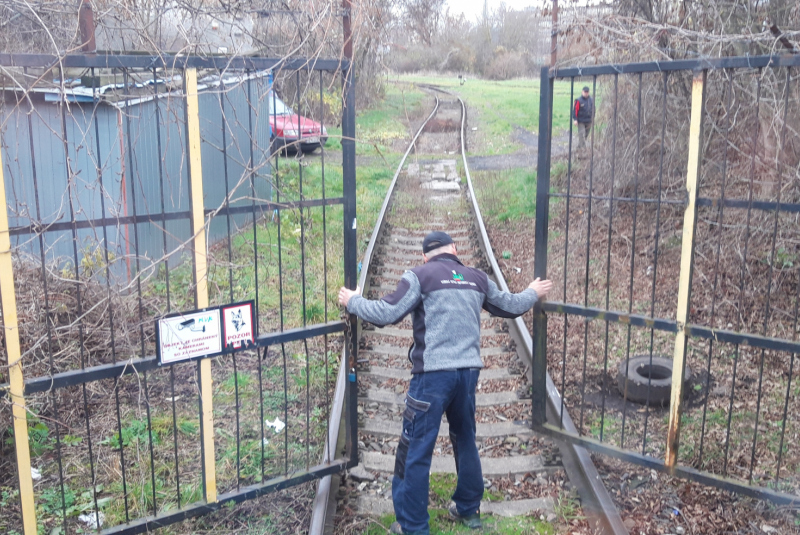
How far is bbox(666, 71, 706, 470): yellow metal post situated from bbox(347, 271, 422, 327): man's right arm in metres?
1.79

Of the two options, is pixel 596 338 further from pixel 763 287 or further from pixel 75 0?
pixel 75 0

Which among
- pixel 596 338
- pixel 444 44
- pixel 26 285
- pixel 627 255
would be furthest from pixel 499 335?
pixel 444 44

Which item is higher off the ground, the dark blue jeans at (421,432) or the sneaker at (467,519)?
the dark blue jeans at (421,432)

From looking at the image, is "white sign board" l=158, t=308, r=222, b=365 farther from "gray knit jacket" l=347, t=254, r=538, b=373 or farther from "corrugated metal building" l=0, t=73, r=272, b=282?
"corrugated metal building" l=0, t=73, r=272, b=282

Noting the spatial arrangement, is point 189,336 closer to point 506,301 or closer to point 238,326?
point 238,326

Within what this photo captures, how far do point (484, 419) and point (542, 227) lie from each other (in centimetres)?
198

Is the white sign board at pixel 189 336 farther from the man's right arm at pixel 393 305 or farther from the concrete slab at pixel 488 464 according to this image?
the concrete slab at pixel 488 464

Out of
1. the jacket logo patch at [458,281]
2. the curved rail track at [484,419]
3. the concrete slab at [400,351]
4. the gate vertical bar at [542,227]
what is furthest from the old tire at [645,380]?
the jacket logo patch at [458,281]

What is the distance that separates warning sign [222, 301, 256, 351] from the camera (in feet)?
14.6

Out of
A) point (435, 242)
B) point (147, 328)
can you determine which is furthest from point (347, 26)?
point (147, 328)

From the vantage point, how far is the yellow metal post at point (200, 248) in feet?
13.4

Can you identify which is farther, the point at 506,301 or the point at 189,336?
the point at 506,301

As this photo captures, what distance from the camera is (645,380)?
6457 mm

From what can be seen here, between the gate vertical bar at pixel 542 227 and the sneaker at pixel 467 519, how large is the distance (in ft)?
3.53
